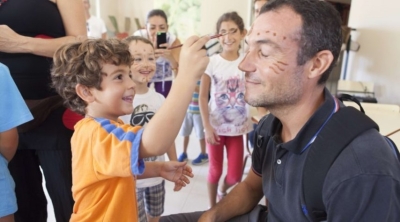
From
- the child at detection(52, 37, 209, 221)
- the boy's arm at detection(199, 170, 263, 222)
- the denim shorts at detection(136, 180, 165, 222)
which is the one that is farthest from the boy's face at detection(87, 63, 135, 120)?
the denim shorts at detection(136, 180, 165, 222)

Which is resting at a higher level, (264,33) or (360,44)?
(264,33)

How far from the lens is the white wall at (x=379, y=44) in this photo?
3.07m

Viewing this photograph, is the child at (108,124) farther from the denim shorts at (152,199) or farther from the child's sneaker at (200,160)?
the child's sneaker at (200,160)

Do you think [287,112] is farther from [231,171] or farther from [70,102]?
[231,171]

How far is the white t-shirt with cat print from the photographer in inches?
79.4

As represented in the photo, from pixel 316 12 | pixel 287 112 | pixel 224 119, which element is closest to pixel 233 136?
pixel 224 119

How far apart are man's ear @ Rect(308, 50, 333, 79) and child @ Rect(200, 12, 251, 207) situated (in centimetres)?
112

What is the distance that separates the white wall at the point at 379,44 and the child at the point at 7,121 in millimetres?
3305

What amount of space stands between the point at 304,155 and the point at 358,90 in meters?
2.58

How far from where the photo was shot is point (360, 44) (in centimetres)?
343

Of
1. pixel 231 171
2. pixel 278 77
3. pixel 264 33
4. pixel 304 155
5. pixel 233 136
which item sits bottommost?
pixel 231 171

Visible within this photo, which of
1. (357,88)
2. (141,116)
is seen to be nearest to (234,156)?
(141,116)

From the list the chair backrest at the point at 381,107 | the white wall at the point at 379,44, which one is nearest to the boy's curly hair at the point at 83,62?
the chair backrest at the point at 381,107

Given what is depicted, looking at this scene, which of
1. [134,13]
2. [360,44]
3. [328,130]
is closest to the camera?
[328,130]
